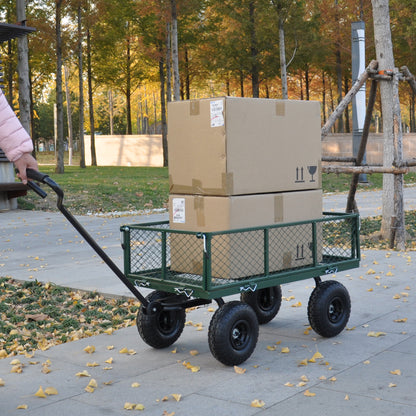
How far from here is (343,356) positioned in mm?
5195

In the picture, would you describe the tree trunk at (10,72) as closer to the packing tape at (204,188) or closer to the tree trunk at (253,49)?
the tree trunk at (253,49)

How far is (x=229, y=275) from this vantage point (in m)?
5.07

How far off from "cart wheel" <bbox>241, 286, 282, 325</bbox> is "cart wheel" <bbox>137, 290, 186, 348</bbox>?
2.48 ft

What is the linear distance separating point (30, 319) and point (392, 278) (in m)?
4.20

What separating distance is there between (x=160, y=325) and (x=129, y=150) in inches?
1508

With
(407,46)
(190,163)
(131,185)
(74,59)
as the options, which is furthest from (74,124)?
(190,163)

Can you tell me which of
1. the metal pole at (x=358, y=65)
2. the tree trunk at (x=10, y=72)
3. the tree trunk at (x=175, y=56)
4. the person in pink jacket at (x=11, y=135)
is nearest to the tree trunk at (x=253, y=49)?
the tree trunk at (x=175, y=56)

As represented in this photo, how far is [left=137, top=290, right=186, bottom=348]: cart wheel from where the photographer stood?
5.39 meters

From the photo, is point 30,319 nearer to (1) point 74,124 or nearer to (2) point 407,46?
(2) point 407,46

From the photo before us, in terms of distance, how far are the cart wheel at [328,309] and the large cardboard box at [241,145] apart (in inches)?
34.7

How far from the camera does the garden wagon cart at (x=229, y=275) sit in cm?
488

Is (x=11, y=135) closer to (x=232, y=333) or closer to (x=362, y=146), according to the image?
(x=232, y=333)

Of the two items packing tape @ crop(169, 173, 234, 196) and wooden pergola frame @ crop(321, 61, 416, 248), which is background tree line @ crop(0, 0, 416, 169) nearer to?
wooden pergola frame @ crop(321, 61, 416, 248)

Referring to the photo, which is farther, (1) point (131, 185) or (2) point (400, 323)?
(1) point (131, 185)
